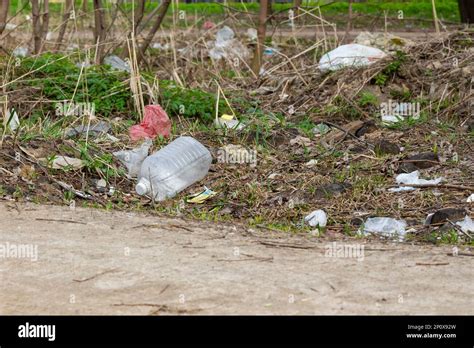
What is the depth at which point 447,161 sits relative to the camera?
6.14 metres

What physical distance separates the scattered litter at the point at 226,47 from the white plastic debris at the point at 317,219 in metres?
4.10

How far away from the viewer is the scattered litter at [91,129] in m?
6.61

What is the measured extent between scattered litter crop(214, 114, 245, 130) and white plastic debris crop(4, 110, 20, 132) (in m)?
1.45

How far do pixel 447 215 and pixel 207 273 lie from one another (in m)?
1.64

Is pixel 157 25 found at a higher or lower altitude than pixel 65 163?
higher

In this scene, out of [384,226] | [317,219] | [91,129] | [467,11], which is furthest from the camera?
[467,11]

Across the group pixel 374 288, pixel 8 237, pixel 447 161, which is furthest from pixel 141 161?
pixel 374 288

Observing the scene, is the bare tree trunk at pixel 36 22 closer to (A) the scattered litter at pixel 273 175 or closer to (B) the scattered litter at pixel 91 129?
(B) the scattered litter at pixel 91 129

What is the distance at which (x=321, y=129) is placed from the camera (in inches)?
277

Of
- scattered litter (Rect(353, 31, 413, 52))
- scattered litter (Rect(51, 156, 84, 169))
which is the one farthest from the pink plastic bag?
scattered litter (Rect(353, 31, 413, 52))

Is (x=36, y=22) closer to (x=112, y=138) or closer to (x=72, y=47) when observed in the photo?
(x=72, y=47)

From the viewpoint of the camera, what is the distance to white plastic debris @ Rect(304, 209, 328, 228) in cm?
529

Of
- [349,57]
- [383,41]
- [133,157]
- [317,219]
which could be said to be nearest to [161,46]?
[383,41]
